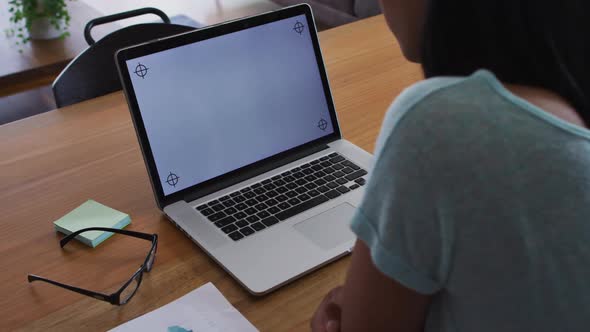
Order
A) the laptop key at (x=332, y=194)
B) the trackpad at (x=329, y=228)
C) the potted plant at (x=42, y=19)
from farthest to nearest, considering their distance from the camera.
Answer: the potted plant at (x=42, y=19) < the laptop key at (x=332, y=194) < the trackpad at (x=329, y=228)

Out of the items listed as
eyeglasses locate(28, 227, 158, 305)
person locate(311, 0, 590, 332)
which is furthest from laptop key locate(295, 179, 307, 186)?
person locate(311, 0, 590, 332)

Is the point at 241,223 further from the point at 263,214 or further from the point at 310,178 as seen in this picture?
the point at 310,178

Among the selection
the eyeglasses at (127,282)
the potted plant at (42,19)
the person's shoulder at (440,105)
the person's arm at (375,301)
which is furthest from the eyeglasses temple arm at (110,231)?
the potted plant at (42,19)

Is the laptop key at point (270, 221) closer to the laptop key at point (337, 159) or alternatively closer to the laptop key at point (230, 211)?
the laptop key at point (230, 211)

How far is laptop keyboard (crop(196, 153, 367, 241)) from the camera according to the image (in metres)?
1.02

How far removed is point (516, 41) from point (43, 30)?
2.34 m

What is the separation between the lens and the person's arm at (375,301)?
0.62 metres

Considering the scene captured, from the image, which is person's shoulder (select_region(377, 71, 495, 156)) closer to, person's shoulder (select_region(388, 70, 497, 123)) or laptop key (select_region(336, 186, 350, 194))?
person's shoulder (select_region(388, 70, 497, 123))

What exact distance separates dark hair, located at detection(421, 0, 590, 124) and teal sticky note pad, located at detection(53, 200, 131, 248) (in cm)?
63

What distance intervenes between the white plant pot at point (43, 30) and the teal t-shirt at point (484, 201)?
2267 millimetres

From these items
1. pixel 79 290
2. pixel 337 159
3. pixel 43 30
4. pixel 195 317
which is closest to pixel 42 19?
pixel 43 30

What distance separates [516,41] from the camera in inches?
22.1

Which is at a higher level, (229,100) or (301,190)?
(229,100)

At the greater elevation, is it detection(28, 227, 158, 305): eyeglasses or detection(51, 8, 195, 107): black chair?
detection(51, 8, 195, 107): black chair
